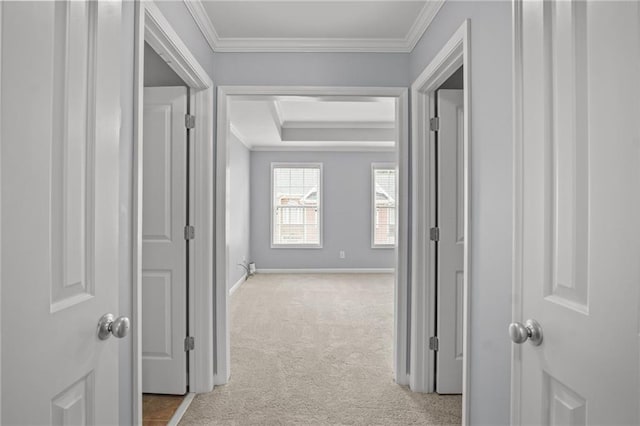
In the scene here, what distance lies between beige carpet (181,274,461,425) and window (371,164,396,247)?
232 cm

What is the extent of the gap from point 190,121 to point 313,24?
101 cm

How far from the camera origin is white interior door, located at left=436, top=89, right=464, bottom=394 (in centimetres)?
252

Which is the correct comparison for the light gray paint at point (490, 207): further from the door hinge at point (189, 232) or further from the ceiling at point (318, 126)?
the ceiling at point (318, 126)

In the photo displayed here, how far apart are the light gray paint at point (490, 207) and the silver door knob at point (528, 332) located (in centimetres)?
45

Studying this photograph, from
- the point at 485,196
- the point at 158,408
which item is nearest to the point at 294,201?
the point at 158,408

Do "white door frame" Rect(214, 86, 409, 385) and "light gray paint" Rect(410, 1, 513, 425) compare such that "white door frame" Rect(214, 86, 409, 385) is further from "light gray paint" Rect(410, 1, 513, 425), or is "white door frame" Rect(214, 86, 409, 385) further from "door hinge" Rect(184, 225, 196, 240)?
"light gray paint" Rect(410, 1, 513, 425)

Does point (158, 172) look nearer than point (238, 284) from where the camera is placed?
Yes

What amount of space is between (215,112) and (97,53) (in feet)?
5.64

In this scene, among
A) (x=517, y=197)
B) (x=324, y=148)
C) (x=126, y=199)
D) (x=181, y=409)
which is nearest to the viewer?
Answer: (x=517, y=197)

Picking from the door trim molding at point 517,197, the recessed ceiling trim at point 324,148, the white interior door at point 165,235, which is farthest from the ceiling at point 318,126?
the door trim molding at point 517,197

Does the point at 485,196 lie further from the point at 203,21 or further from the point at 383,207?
the point at 383,207

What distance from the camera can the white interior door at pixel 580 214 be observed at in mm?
729

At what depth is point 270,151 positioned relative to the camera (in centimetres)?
723

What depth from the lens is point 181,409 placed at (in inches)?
91.0
